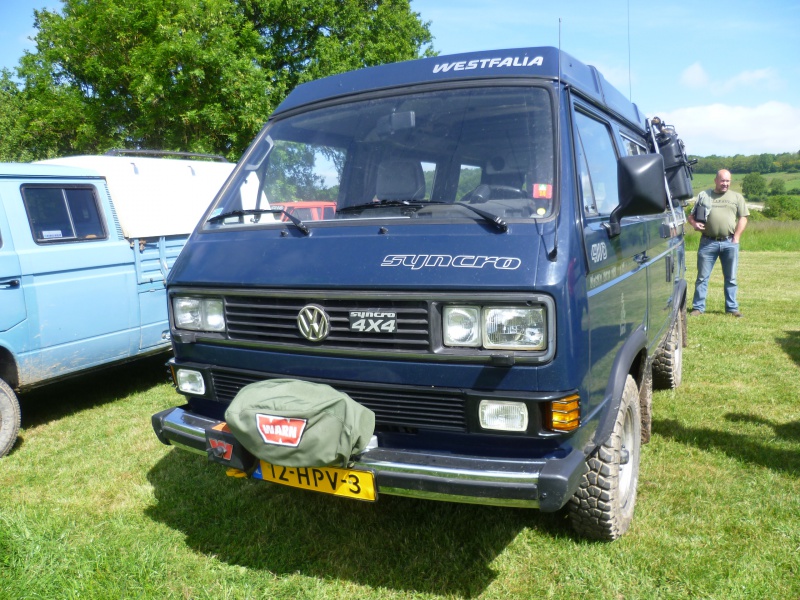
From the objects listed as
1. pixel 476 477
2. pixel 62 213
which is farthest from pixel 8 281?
pixel 476 477

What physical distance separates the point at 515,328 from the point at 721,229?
8180mm

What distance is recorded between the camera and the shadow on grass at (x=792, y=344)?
23.7ft

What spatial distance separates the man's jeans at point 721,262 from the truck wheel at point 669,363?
380cm

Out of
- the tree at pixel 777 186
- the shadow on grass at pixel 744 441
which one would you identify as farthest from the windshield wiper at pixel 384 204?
the tree at pixel 777 186

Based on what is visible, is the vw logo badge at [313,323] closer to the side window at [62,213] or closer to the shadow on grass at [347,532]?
the shadow on grass at [347,532]

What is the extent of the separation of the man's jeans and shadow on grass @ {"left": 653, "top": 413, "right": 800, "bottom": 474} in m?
4.99

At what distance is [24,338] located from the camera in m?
5.19

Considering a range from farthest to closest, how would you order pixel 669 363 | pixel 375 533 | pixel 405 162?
pixel 669 363 < pixel 375 533 < pixel 405 162

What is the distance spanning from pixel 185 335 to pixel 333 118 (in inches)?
56.6

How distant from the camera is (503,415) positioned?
2654 mm

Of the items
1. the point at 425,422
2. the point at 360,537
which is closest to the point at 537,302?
the point at 425,422

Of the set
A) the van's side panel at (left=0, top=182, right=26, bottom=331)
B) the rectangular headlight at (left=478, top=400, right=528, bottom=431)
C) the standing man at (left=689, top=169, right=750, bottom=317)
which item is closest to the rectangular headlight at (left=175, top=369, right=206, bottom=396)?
the rectangular headlight at (left=478, top=400, right=528, bottom=431)

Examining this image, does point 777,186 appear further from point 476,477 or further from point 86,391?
point 476,477

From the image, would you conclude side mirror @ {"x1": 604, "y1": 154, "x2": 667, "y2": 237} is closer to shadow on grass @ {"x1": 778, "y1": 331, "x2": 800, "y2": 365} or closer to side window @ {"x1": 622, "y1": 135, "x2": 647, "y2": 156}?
side window @ {"x1": 622, "y1": 135, "x2": 647, "y2": 156}
